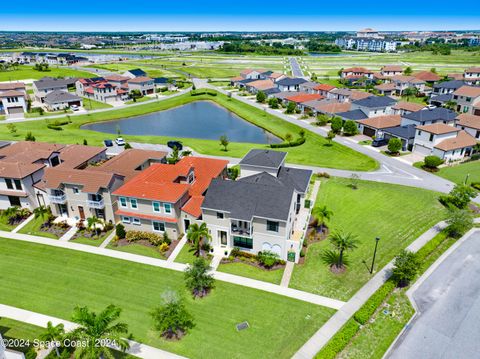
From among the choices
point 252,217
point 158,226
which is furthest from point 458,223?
point 158,226

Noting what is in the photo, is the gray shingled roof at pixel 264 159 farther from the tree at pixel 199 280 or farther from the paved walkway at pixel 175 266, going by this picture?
the tree at pixel 199 280

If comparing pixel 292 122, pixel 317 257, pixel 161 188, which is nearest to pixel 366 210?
pixel 317 257

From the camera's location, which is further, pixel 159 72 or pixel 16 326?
pixel 159 72

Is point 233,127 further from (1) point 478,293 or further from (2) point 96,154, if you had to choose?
(1) point 478,293

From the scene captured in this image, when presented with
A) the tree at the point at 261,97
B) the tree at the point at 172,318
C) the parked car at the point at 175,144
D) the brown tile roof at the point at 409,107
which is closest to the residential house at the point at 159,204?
the tree at the point at 172,318

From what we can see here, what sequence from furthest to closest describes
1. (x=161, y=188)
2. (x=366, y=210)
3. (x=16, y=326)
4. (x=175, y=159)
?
(x=175, y=159), (x=366, y=210), (x=161, y=188), (x=16, y=326)

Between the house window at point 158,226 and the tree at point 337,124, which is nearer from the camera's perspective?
the house window at point 158,226
